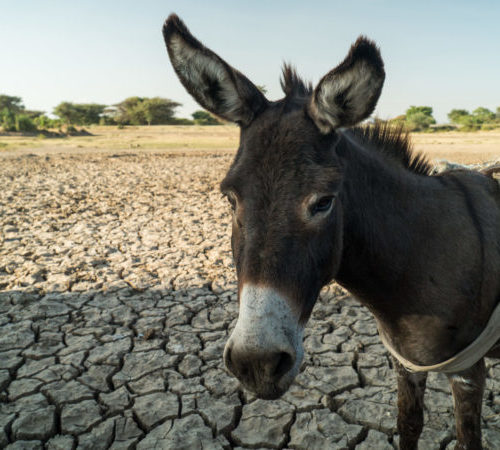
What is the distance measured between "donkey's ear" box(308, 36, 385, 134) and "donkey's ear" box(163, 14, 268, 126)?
0.98 ft

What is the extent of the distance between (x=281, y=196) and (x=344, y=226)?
16.0 inches

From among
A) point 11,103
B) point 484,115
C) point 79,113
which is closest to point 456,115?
point 484,115

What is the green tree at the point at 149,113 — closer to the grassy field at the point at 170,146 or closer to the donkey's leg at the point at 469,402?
the grassy field at the point at 170,146

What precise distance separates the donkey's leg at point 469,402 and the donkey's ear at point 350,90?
4.59ft

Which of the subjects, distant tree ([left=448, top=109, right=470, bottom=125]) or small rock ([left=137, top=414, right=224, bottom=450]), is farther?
distant tree ([left=448, top=109, right=470, bottom=125])

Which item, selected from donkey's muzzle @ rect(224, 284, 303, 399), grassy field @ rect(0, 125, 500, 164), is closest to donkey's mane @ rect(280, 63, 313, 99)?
donkey's muzzle @ rect(224, 284, 303, 399)

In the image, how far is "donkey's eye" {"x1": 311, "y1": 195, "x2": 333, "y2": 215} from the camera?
141cm

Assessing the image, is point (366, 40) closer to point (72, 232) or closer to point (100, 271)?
point (100, 271)

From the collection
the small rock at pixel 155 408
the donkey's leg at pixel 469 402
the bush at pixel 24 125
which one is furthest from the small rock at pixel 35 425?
the bush at pixel 24 125

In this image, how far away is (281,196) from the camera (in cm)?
138

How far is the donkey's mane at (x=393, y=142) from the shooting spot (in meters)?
1.97

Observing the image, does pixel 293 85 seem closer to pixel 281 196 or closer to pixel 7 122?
pixel 281 196

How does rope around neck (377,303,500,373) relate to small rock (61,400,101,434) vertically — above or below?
above

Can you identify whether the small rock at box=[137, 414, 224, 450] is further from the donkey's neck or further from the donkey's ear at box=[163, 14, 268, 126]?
the donkey's ear at box=[163, 14, 268, 126]
